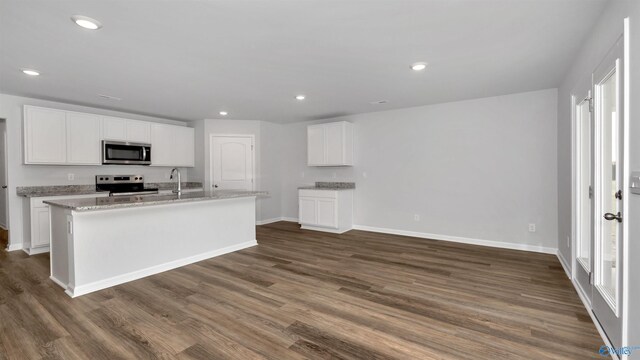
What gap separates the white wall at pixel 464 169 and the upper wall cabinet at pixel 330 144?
24 centimetres

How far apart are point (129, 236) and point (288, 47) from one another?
105 inches

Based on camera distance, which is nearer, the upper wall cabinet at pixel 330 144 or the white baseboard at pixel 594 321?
the white baseboard at pixel 594 321

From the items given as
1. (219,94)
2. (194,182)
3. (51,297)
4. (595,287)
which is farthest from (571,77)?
(194,182)

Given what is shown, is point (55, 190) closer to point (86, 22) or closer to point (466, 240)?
point (86, 22)

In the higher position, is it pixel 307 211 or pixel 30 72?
pixel 30 72

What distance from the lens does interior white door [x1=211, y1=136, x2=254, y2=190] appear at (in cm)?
631

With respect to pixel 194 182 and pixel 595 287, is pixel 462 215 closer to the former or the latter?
pixel 595 287

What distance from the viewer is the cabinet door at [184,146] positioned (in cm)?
611

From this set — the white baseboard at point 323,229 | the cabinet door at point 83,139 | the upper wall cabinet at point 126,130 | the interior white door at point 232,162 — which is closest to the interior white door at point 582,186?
the white baseboard at point 323,229

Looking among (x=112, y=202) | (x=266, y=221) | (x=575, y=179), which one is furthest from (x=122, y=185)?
(x=575, y=179)

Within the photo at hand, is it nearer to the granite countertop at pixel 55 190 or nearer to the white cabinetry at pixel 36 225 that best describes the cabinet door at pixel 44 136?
the granite countertop at pixel 55 190

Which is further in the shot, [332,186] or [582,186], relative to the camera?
[332,186]

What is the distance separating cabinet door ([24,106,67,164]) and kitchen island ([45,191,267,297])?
5.94 feet

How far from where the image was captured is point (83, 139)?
478cm
